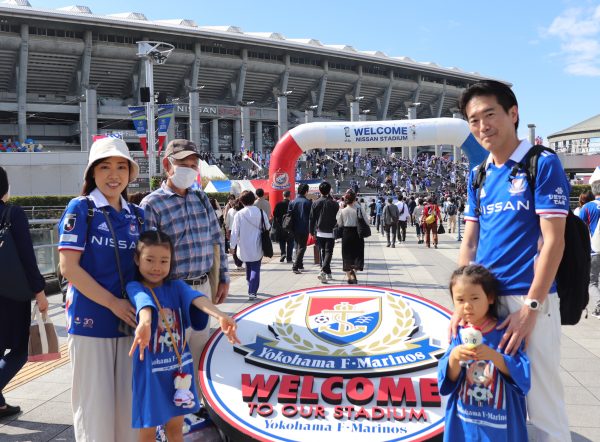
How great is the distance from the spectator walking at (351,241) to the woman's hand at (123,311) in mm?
6433

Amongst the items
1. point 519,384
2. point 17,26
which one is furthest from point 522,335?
point 17,26

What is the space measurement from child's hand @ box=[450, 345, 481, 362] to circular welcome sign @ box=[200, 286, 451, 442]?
622 millimetres

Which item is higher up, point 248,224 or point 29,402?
point 248,224

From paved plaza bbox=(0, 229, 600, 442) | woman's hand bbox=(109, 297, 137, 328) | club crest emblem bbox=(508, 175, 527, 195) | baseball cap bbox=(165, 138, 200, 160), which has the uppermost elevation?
baseball cap bbox=(165, 138, 200, 160)

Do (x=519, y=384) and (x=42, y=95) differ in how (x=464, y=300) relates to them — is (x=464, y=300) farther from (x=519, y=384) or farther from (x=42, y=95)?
(x=42, y=95)

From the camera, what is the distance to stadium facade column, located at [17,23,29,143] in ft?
137

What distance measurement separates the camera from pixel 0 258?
3.42 meters

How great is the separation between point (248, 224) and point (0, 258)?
4.80 metres

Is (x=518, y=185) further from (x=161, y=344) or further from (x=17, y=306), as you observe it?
(x=17, y=306)

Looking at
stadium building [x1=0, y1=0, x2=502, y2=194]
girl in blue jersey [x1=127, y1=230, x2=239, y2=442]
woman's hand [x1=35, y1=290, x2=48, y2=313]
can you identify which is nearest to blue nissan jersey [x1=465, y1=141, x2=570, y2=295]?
girl in blue jersey [x1=127, y1=230, x2=239, y2=442]

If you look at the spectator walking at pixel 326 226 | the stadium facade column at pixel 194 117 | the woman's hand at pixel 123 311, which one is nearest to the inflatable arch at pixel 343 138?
the spectator walking at pixel 326 226

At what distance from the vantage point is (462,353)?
2023mm

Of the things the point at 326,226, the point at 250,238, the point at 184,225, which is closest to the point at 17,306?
the point at 184,225

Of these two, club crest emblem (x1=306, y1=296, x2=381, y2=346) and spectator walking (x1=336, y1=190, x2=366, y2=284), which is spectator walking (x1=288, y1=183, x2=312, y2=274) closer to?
spectator walking (x1=336, y1=190, x2=366, y2=284)
